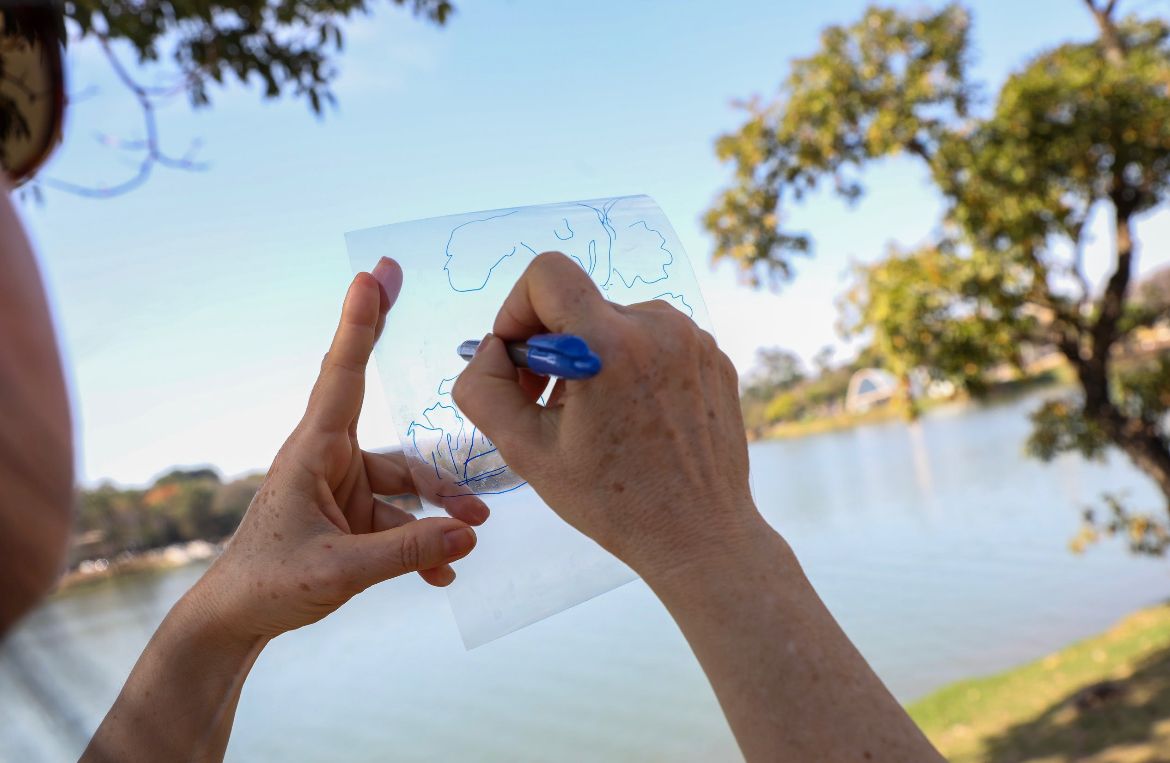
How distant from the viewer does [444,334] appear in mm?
1145

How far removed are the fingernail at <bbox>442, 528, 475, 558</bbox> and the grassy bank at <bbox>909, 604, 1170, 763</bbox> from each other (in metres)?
5.29

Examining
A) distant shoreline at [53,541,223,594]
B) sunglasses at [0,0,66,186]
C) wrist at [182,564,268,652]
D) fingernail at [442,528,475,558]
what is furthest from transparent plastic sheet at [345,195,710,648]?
distant shoreline at [53,541,223,594]

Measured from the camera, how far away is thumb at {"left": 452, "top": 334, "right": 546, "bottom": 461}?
2.64 feet

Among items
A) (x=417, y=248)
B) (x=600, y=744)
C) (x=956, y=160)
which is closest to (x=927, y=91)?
(x=956, y=160)

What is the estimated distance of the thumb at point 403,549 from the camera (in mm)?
958

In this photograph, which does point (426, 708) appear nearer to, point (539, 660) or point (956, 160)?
point (539, 660)

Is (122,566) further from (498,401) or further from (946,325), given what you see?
(946,325)

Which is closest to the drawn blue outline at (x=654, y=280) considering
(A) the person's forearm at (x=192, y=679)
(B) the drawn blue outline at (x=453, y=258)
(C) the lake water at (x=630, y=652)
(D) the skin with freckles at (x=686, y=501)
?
(B) the drawn blue outline at (x=453, y=258)

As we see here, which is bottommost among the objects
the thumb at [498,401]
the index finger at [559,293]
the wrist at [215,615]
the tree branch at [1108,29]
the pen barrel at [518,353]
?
the wrist at [215,615]

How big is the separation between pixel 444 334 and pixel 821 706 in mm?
651

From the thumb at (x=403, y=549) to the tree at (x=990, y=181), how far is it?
4.85m

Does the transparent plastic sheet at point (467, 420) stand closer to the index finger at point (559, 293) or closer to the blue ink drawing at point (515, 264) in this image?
the blue ink drawing at point (515, 264)

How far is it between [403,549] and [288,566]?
0.14 meters

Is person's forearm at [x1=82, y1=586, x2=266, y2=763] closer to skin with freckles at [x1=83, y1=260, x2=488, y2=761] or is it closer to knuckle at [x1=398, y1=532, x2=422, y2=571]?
skin with freckles at [x1=83, y1=260, x2=488, y2=761]
